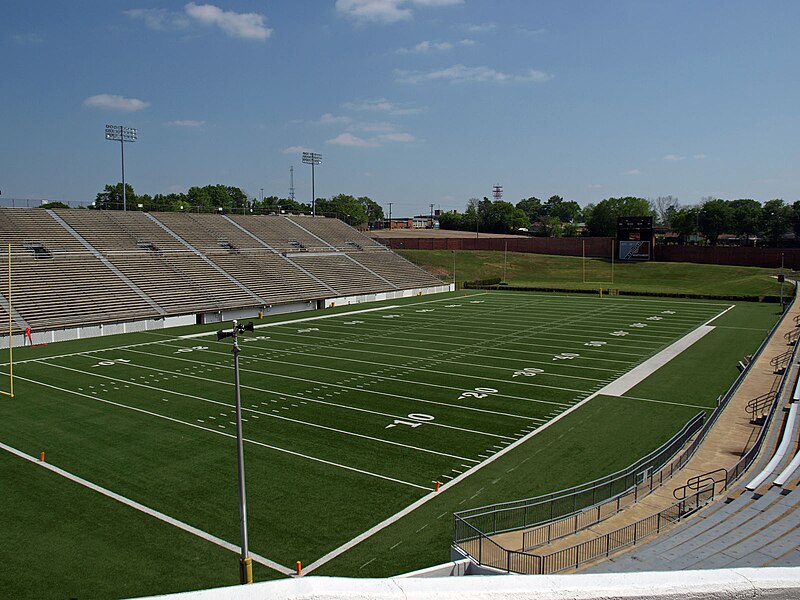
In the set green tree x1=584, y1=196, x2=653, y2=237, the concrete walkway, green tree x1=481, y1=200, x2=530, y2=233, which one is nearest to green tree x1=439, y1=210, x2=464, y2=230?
green tree x1=481, y1=200, x2=530, y2=233

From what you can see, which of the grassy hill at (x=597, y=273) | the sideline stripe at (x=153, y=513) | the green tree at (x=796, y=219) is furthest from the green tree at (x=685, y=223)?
the sideline stripe at (x=153, y=513)

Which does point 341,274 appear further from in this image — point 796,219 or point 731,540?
point 796,219

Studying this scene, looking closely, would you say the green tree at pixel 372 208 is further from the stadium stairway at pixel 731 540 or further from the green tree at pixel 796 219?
the stadium stairway at pixel 731 540

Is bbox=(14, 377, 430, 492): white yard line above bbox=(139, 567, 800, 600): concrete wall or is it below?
below

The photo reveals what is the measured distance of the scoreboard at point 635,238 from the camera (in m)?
76.5

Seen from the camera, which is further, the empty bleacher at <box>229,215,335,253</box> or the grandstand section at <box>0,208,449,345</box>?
the empty bleacher at <box>229,215,335,253</box>

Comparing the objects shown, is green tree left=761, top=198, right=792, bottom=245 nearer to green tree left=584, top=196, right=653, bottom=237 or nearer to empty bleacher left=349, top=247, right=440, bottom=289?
green tree left=584, top=196, right=653, bottom=237

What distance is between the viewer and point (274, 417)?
20.3 meters

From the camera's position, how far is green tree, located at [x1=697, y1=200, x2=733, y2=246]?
101750 mm

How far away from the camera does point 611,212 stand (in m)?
112

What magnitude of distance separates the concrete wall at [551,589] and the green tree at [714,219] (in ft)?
362

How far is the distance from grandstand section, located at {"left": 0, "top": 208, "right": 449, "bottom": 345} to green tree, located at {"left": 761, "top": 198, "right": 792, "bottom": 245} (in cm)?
6588

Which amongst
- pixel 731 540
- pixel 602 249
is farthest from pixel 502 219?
pixel 731 540

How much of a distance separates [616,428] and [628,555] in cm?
1009
